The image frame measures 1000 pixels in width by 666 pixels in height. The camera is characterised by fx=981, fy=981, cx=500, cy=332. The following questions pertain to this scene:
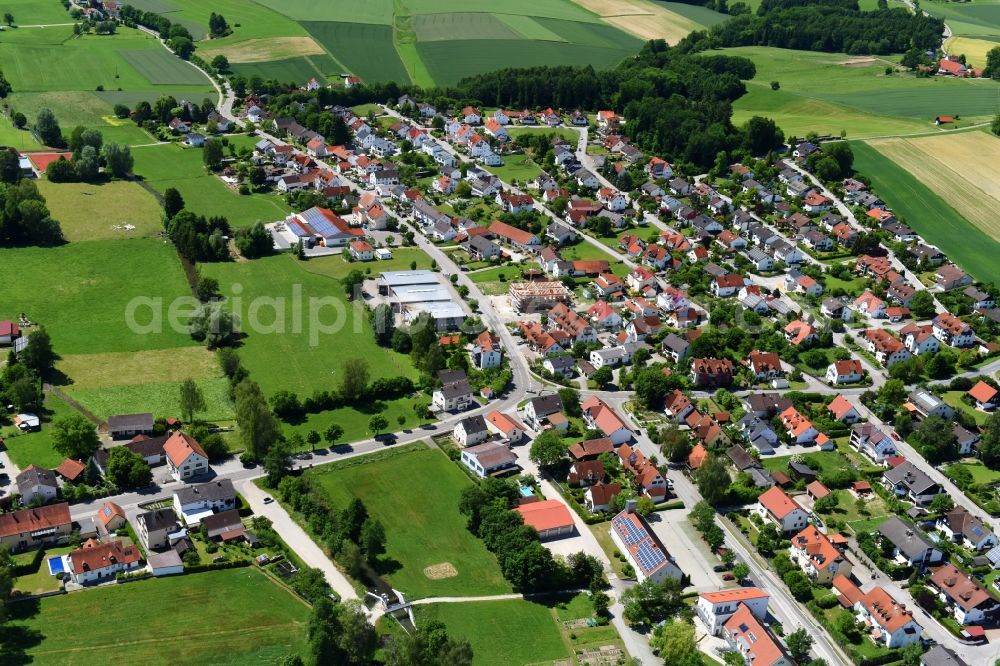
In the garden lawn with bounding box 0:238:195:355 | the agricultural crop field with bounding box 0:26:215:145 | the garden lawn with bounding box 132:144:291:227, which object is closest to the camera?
the garden lawn with bounding box 0:238:195:355

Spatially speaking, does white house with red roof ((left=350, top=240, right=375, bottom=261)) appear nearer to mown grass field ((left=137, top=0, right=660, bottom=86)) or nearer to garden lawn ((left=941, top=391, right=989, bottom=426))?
garden lawn ((left=941, top=391, right=989, bottom=426))

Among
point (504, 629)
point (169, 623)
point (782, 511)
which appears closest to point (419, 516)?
point (504, 629)

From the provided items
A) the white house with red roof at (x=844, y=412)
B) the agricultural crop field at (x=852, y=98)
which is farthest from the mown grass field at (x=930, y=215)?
the white house with red roof at (x=844, y=412)

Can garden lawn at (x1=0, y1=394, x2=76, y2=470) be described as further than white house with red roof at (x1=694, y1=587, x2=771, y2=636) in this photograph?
Yes

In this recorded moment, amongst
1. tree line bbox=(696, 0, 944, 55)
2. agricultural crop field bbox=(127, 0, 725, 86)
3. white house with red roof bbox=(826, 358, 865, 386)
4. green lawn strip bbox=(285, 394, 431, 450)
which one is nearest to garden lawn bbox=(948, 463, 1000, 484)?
white house with red roof bbox=(826, 358, 865, 386)

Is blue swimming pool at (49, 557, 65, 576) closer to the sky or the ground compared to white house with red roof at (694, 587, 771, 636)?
closer to the ground

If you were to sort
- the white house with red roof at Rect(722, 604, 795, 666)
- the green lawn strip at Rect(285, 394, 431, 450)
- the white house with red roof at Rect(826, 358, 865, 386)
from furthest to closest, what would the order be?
the white house with red roof at Rect(826, 358, 865, 386), the green lawn strip at Rect(285, 394, 431, 450), the white house with red roof at Rect(722, 604, 795, 666)

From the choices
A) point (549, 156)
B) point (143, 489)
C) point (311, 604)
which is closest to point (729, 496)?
point (311, 604)
